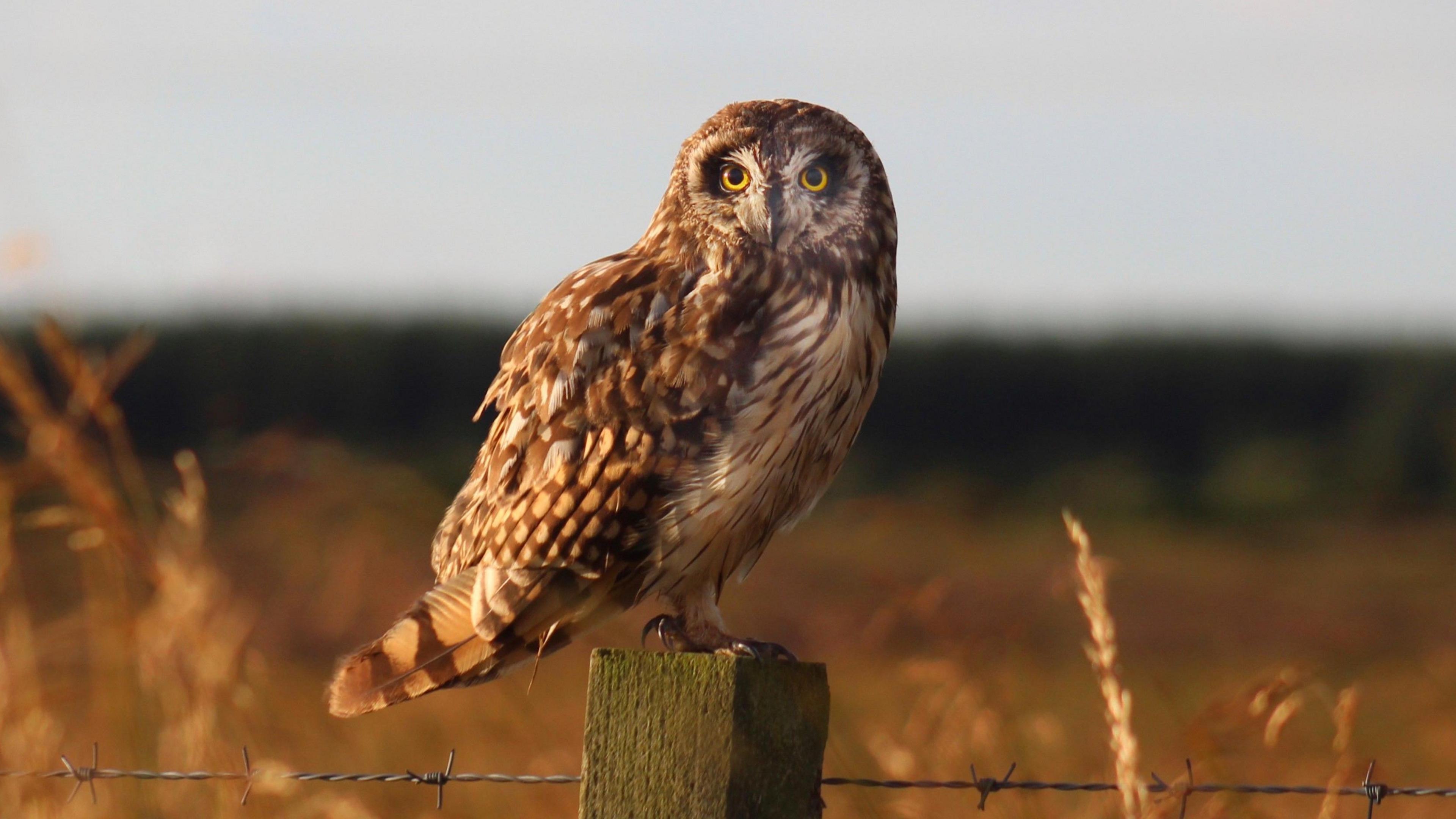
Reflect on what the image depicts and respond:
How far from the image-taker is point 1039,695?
8070 mm

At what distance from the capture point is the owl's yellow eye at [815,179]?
2270 millimetres

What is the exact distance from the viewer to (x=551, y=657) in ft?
31.6

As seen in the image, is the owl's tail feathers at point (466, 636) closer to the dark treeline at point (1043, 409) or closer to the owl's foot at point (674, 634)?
the owl's foot at point (674, 634)

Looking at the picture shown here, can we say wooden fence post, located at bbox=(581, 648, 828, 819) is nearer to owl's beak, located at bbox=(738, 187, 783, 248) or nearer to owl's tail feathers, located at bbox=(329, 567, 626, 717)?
owl's tail feathers, located at bbox=(329, 567, 626, 717)

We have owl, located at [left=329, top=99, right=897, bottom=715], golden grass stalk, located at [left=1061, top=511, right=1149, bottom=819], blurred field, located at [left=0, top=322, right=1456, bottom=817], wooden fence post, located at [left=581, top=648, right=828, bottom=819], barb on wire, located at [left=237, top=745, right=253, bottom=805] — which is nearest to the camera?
wooden fence post, located at [left=581, top=648, right=828, bottom=819]

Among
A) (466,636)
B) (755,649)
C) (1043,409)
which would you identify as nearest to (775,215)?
(755,649)

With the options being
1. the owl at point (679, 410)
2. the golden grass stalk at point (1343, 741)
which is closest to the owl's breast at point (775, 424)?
the owl at point (679, 410)

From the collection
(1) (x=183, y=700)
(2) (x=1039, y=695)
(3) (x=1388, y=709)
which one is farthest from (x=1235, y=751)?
(3) (x=1388, y=709)

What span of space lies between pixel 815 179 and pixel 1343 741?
44.3 inches

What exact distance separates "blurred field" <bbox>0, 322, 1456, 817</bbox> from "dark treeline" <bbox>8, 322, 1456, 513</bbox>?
111 inches

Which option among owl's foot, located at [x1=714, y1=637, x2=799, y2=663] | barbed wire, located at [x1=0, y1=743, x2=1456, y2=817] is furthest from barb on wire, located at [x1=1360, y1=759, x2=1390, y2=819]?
owl's foot, located at [x1=714, y1=637, x2=799, y2=663]

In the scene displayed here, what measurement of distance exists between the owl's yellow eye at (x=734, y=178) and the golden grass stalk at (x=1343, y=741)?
1.13m

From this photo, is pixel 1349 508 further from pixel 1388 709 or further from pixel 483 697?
pixel 483 697

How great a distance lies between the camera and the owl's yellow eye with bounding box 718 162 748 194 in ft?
7.45
